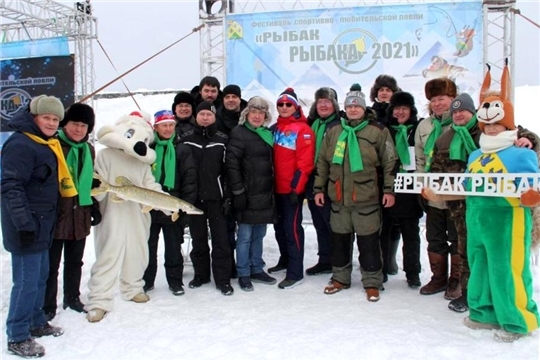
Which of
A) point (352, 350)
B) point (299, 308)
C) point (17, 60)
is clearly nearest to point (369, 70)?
point (299, 308)

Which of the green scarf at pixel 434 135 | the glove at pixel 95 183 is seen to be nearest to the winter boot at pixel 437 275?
the green scarf at pixel 434 135

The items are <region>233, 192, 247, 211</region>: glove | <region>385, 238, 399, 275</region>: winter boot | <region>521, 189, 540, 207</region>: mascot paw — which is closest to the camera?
<region>521, 189, 540, 207</region>: mascot paw

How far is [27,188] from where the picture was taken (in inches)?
130

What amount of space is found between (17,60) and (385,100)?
695cm

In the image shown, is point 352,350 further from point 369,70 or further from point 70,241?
point 369,70

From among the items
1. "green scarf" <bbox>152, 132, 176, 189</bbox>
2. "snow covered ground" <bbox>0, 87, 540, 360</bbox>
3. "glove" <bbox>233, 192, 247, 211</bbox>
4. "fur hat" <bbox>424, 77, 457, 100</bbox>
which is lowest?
"snow covered ground" <bbox>0, 87, 540, 360</bbox>

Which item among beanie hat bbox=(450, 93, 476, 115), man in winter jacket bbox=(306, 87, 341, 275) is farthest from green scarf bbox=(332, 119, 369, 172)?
beanie hat bbox=(450, 93, 476, 115)

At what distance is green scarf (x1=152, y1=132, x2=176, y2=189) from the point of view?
4461 mm

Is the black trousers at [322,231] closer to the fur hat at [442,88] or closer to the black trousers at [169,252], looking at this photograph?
the black trousers at [169,252]

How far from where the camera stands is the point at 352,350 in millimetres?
3322

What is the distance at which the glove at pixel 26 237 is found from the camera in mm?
3178

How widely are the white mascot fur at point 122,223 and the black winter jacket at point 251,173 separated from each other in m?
0.78

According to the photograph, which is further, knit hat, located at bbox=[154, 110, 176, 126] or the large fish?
knit hat, located at bbox=[154, 110, 176, 126]

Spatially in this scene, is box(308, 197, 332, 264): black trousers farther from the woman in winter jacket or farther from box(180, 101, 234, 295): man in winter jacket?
box(180, 101, 234, 295): man in winter jacket
